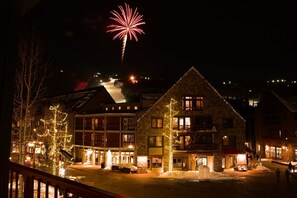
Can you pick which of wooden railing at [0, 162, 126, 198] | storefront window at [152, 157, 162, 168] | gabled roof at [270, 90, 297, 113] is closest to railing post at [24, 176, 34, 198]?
wooden railing at [0, 162, 126, 198]

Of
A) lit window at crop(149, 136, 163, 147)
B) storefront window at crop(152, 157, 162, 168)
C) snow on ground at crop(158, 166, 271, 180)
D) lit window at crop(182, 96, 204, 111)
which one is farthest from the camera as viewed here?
lit window at crop(182, 96, 204, 111)

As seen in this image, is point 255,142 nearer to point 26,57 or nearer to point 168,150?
point 168,150

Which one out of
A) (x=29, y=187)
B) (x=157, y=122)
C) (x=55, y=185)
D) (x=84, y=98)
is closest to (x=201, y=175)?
(x=157, y=122)

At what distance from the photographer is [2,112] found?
15.6 feet

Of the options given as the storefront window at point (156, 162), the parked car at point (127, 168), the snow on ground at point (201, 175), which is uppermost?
the storefront window at point (156, 162)

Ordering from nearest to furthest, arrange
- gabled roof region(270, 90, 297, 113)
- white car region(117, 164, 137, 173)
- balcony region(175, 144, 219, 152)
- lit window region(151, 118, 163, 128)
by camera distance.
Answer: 1. white car region(117, 164, 137, 173)
2. balcony region(175, 144, 219, 152)
3. lit window region(151, 118, 163, 128)
4. gabled roof region(270, 90, 297, 113)

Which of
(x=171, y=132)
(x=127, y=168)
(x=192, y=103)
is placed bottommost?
(x=127, y=168)

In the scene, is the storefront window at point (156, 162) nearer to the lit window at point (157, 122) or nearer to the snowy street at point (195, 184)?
Answer: the snowy street at point (195, 184)

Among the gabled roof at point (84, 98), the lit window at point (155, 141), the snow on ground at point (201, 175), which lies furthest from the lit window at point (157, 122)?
the gabled roof at point (84, 98)

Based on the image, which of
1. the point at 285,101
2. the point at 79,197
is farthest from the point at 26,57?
the point at 285,101

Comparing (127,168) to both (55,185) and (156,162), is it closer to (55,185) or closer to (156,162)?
(156,162)

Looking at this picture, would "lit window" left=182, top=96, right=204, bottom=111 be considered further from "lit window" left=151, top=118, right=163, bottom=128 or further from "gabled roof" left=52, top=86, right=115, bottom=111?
"gabled roof" left=52, top=86, right=115, bottom=111

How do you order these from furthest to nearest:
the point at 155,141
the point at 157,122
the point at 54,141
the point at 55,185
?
the point at 157,122
the point at 155,141
the point at 54,141
the point at 55,185

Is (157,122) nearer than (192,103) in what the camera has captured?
Yes
